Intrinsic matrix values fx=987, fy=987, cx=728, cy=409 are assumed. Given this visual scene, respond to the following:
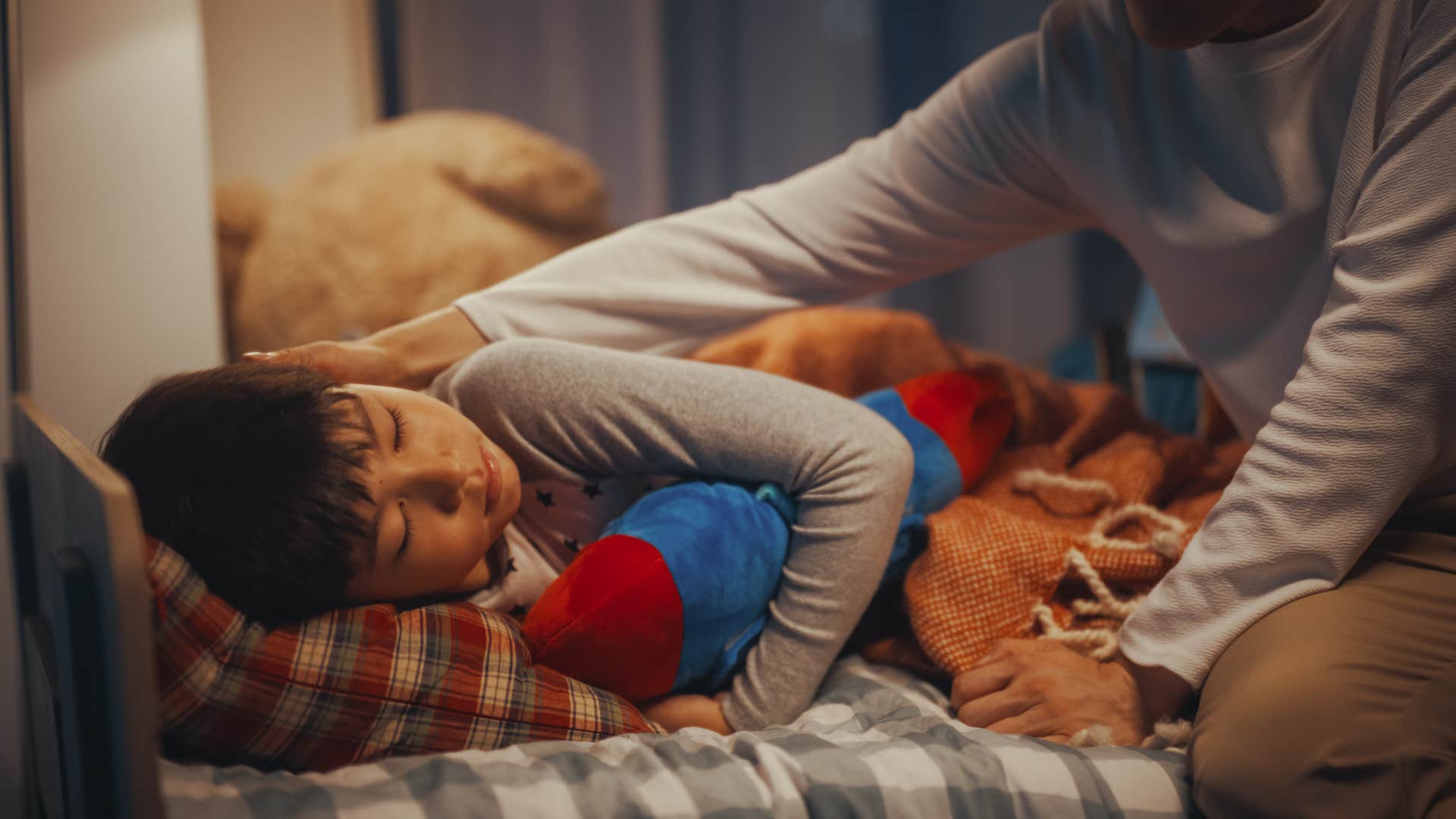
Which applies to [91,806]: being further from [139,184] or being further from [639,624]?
[139,184]

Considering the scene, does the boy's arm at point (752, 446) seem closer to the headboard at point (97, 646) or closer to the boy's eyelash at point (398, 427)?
the boy's eyelash at point (398, 427)

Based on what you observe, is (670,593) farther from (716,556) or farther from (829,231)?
(829,231)

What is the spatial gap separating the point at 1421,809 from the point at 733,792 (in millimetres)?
413

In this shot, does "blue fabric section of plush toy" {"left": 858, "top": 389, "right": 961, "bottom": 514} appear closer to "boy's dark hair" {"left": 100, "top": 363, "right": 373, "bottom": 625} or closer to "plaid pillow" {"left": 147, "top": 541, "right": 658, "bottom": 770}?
"plaid pillow" {"left": 147, "top": 541, "right": 658, "bottom": 770}

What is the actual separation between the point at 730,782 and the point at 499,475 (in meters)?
0.30

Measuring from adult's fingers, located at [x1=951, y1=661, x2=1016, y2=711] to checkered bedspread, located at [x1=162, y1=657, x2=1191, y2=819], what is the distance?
0.06 meters

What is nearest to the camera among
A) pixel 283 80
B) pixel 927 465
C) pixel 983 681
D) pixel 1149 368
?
pixel 983 681

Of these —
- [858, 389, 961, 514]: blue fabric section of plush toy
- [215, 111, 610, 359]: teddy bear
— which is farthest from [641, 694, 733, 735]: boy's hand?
[215, 111, 610, 359]: teddy bear

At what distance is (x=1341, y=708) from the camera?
0.62 metres

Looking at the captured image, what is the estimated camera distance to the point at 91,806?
567mm

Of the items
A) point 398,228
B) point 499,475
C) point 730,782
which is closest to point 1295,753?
point 730,782

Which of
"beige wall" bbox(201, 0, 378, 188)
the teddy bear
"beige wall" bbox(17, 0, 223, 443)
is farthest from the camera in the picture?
"beige wall" bbox(201, 0, 378, 188)

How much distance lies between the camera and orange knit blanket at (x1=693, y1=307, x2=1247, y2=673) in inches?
33.6

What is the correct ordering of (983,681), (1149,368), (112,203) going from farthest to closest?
(1149,368)
(112,203)
(983,681)
